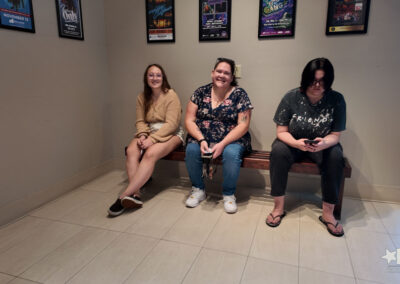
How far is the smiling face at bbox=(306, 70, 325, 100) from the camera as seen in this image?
1870mm

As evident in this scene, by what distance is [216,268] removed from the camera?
5.20 ft

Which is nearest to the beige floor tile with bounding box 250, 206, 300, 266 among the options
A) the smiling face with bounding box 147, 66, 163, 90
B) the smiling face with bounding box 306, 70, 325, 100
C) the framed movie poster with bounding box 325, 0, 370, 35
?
the smiling face with bounding box 306, 70, 325, 100

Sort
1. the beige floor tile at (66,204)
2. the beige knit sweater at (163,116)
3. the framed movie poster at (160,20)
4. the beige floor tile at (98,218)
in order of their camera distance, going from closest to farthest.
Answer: the beige floor tile at (98,218)
the beige floor tile at (66,204)
the beige knit sweater at (163,116)
the framed movie poster at (160,20)

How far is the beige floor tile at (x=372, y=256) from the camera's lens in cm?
152

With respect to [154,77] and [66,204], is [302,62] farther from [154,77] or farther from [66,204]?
[66,204]

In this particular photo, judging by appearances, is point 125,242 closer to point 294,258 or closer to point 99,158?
point 294,258

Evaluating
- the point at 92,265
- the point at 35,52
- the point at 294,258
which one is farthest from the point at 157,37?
the point at 294,258

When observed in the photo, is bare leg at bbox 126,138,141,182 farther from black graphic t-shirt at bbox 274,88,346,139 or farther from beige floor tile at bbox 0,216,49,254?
black graphic t-shirt at bbox 274,88,346,139

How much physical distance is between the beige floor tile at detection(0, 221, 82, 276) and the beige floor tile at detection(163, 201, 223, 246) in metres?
0.69

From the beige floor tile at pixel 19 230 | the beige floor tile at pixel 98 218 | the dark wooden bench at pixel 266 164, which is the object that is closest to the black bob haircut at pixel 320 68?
the dark wooden bench at pixel 266 164

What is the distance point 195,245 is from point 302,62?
172cm

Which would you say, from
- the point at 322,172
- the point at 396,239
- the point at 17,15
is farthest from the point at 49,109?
the point at 396,239

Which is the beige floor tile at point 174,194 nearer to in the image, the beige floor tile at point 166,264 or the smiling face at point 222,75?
the beige floor tile at point 166,264

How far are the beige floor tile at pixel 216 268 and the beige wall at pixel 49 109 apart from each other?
1459mm
